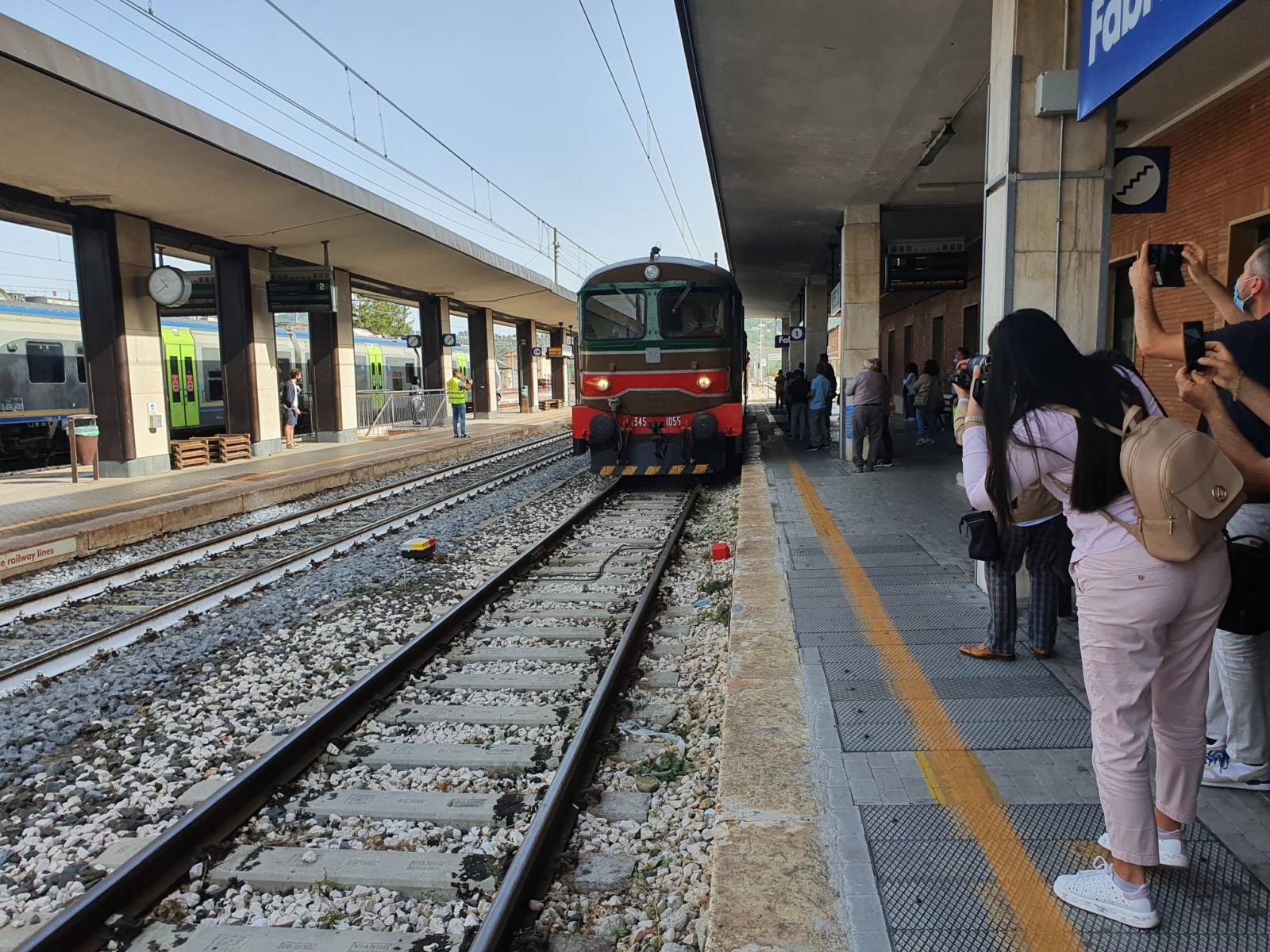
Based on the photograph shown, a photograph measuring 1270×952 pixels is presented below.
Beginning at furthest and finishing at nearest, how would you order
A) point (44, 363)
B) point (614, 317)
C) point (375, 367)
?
point (375, 367), point (44, 363), point (614, 317)

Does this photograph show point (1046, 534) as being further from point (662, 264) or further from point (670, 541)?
point (662, 264)

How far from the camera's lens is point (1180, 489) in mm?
2160

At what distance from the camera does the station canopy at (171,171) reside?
29.3 ft

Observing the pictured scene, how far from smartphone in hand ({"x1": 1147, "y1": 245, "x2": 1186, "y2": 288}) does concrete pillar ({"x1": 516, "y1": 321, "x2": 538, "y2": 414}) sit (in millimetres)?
34884

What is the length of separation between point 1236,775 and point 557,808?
2.42 metres

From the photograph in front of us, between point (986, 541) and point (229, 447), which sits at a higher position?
point (986, 541)

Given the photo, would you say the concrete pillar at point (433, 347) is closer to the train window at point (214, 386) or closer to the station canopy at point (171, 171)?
the train window at point (214, 386)

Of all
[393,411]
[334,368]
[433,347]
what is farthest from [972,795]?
[433,347]

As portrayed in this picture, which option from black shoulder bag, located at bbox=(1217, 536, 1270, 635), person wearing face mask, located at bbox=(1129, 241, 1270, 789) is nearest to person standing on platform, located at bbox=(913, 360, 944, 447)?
person wearing face mask, located at bbox=(1129, 241, 1270, 789)

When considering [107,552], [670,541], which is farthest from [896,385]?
[107,552]

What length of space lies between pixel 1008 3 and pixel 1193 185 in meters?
6.17

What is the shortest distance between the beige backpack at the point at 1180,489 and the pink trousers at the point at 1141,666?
0.07m

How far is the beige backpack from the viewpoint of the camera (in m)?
2.17

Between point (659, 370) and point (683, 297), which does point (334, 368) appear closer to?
point (659, 370)
